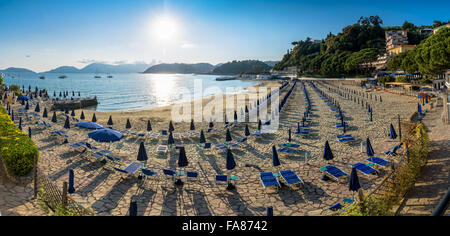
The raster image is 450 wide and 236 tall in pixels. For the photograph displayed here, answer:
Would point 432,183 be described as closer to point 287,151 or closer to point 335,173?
point 335,173

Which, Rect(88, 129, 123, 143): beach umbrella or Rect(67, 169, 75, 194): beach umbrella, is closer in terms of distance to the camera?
Rect(67, 169, 75, 194): beach umbrella

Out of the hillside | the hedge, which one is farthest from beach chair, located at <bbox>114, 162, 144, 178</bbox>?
the hillside

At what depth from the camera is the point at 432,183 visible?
7.90 meters

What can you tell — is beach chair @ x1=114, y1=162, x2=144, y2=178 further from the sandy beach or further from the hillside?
the hillside

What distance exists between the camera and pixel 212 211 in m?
7.68

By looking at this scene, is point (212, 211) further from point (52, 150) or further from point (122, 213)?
point (52, 150)

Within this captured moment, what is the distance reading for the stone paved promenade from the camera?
21.5 feet

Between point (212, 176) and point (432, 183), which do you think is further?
point (212, 176)

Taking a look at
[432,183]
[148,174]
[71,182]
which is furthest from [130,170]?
[432,183]

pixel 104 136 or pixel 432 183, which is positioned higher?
pixel 104 136

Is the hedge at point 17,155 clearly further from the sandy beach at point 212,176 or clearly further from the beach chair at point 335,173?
the beach chair at point 335,173

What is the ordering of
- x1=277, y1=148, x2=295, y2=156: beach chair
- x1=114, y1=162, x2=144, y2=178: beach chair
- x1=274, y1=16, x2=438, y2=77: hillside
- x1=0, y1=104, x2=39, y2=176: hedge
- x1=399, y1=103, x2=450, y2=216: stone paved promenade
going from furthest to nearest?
x1=274, y1=16, x2=438, y2=77: hillside < x1=277, y1=148, x2=295, y2=156: beach chair < x1=114, y1=162, x2=144, y2=178: beach chair < x1=0, y1=104, x2=39, y2=176: hedge < x1=399, y1=103, x2=450, y2=216: stone paved promenade

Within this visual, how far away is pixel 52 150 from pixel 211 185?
992 cm

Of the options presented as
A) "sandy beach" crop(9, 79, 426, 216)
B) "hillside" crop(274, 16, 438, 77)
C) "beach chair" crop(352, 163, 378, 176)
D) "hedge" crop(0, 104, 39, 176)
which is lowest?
"sandy beach" crop(9, 79, 426, 216)
